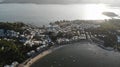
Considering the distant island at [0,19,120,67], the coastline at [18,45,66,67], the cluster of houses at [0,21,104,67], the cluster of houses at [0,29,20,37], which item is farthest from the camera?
the cluster of houses at [0,29,20,37]

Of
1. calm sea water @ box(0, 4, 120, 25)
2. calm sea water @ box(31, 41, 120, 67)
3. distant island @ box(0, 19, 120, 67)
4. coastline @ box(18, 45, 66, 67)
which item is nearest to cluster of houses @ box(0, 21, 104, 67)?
distant island @ box(0, 19, 120, 67)

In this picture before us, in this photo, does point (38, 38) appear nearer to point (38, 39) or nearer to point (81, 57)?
point (38, 39)

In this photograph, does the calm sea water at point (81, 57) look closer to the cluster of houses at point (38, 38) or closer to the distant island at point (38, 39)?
the distant island at point (38, 39)

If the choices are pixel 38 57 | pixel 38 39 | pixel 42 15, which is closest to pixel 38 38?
pixel 38 39

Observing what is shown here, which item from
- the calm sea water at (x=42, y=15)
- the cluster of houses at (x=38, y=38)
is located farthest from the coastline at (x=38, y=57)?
the calm sea water at (x=42, y=15)

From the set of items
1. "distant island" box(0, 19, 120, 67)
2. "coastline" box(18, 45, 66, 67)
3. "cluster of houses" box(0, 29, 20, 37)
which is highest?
"cluster of houses" box(0, 29, 20, 37)

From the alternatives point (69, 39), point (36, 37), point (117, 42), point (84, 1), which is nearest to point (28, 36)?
point (36, 37)

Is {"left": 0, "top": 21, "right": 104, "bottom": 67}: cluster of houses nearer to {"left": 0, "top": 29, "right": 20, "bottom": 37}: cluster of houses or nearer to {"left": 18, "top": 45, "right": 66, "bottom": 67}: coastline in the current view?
{"left": 0, "top": 29, "right": 20, "bottom": 37}: cluster of houses
